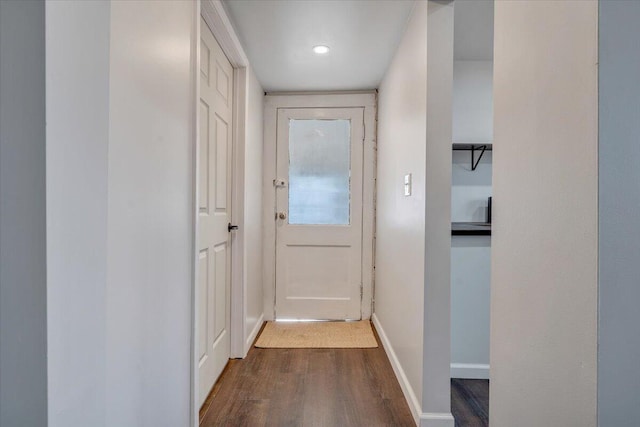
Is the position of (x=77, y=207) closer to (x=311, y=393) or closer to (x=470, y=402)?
(x=311, y=393)

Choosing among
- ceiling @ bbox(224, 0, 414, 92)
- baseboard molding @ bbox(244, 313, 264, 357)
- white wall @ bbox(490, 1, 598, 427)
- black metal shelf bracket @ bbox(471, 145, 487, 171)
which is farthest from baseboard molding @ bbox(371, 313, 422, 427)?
ceiling @ bbox(224, 0, 414, 92)

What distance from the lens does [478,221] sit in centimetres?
244

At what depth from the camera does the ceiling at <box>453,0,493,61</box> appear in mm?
1825

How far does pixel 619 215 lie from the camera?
0.56m

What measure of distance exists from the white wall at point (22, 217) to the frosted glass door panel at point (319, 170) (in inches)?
104

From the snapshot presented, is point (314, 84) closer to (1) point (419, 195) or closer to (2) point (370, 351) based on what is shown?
(1) point (419, 195)

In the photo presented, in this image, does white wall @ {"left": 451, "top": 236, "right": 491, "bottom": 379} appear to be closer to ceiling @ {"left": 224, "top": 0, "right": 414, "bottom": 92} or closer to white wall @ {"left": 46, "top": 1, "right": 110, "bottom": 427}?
ceiling @ {"left": 224, "top": 0, "right": 414, "bottom": 92}

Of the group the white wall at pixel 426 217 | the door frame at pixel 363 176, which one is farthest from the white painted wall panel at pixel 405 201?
the door frame at pixel 363 176

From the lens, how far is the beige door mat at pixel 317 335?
8.62 ft

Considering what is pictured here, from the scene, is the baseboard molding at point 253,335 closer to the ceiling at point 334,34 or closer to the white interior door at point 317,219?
the white interior door at point 317,219

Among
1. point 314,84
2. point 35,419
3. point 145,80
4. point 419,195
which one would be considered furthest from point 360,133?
point 35,419

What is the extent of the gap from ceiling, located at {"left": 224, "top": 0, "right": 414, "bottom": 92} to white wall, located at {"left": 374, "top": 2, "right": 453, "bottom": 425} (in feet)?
0.64

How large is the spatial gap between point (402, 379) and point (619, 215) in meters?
1.72

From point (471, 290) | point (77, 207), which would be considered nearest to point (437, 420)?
point (471, 290)
